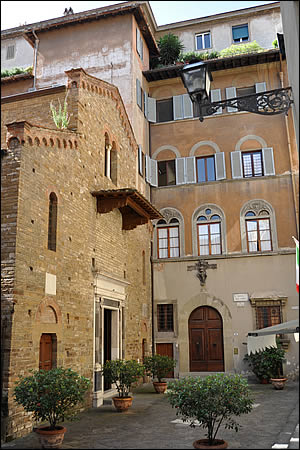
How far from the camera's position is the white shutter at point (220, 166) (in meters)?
18.6

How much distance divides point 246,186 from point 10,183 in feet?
38.7

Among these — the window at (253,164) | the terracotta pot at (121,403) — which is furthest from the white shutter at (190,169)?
the terracotta pot at (121,403)

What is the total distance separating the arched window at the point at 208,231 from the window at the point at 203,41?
28.4ft

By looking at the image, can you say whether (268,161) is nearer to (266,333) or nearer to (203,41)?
(203,41)

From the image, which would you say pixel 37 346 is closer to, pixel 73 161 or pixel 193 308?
pixel 73 161

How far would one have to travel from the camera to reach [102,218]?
41.6ft

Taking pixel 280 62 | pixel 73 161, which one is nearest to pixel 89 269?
pixel 73 161

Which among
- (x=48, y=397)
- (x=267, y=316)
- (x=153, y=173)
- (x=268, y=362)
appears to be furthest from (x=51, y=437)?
(x=153, y=173)

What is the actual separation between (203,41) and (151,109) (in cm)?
508

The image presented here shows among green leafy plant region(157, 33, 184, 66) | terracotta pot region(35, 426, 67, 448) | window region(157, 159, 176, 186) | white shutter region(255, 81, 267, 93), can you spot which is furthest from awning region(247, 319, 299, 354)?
green leafy plant region(157, 33, 184, 66)

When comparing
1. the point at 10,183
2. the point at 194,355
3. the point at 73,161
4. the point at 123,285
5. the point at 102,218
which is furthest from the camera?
the point at 194,355

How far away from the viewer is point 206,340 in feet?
57.0

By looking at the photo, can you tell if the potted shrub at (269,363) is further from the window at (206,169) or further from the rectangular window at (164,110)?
the rectangular window at (164,110)

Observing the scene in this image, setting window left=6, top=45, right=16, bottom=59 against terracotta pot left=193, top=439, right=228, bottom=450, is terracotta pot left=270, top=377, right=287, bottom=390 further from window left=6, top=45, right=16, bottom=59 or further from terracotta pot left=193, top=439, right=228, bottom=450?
window left=6, top=45, right=16, bottom=59
